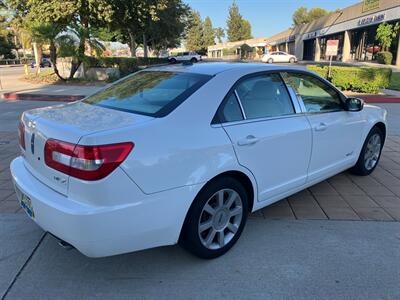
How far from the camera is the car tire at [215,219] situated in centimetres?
284

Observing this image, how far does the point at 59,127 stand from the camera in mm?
2594

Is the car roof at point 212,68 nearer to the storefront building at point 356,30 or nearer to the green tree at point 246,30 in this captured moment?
the storefront building at point 356,30

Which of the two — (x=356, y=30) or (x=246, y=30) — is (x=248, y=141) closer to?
(x=356, y=30)

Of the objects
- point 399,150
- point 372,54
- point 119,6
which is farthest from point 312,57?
point 399,150

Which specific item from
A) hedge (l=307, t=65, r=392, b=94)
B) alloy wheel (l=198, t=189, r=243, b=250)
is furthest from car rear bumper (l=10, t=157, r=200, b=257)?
hedge (l=307, t=65, r=392, b=94)

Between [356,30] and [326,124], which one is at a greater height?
[356,30]

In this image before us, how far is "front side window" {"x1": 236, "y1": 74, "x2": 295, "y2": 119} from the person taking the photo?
10.6 feet

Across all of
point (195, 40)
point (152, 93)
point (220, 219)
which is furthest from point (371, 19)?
point (195, 40)

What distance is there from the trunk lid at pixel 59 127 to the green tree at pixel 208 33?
9892 centimetres

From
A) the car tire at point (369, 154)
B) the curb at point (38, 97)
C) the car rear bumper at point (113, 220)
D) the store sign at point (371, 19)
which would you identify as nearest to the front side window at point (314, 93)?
the car tire at point (369, 154)

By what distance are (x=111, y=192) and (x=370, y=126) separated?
368cm

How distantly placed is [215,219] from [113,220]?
3.12ft

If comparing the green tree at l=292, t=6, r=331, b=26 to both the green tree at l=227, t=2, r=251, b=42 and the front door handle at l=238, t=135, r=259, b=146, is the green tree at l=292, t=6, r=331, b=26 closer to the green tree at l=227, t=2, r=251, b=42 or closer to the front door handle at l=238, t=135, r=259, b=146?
the green tree at l=227, t=2, r=251, b=42

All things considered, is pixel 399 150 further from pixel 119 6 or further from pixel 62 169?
pixel 119 6
